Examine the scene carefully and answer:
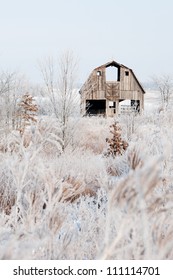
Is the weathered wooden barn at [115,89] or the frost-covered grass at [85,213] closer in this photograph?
the frost-covered grass at [85,213]

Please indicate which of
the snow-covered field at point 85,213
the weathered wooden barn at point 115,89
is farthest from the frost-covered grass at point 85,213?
the weathered wooden barn at point 115,89

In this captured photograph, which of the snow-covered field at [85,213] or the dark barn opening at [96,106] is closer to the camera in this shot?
the snow-covered field at [85,213]

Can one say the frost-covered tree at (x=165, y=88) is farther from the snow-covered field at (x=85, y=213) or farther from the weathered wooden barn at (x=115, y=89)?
the snow-covered field at (x=85, y=213)

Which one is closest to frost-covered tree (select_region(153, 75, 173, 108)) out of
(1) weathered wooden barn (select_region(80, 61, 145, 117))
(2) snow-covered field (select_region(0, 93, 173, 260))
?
(1) weathered wooden barn (select_region(80, 61, 145, 117))

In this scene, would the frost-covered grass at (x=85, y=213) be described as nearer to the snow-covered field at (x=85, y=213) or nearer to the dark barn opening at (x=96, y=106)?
the snow-covered field at (x=85, y=213)

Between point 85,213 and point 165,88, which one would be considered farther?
point 165,88

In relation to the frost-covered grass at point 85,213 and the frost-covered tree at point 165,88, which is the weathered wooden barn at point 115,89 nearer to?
the frost-covered tree at point 165,88

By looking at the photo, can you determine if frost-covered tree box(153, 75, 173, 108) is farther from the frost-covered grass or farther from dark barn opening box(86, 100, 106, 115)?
the frost-covered grass

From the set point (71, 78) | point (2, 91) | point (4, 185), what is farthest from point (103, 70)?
point (4, 185)

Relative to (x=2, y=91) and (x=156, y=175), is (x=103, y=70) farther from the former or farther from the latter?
Answer: (x=156, y=175)

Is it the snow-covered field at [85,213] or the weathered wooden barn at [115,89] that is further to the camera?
the weathered wooden barn at [115,89]

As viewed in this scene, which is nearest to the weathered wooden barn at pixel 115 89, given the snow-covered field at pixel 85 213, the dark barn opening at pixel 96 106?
the dark barn opening at pixel 96 106

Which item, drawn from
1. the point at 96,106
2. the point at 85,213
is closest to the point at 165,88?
the point at 96,106

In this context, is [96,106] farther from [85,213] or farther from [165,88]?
[85,213]
